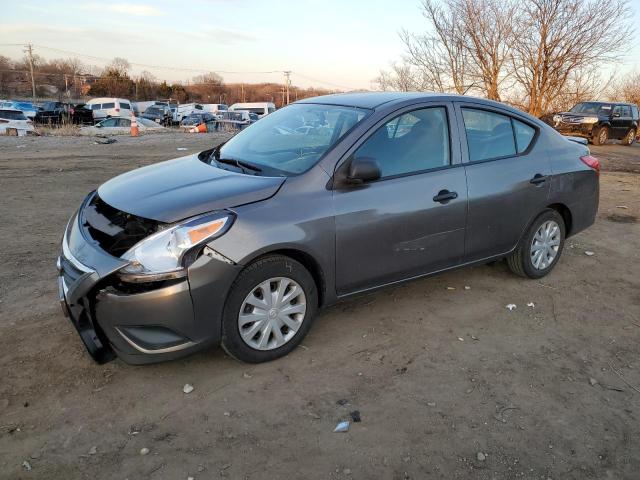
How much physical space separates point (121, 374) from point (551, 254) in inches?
154

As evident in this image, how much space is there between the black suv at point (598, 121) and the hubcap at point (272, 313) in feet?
60.9

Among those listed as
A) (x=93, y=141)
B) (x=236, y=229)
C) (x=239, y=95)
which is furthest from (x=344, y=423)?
(x=239, y=95)

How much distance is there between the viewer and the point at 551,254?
4.95 m

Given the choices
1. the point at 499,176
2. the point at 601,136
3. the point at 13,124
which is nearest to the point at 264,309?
the point at 499,176

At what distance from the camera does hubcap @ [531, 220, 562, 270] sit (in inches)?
187

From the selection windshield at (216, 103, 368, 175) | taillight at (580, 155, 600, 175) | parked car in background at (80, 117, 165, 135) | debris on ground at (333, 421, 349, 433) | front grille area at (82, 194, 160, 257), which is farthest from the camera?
parked car in background at (80, 117, 165, 135)

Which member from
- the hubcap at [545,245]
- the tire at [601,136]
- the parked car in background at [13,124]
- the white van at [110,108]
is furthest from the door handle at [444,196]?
the white van at [110,108]

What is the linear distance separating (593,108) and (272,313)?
68.4ft

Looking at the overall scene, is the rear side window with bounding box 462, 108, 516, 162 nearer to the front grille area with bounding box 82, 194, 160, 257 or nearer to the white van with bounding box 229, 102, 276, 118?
the front grille area with bounding box 82, 194, 160, 257

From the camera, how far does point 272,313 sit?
3.26m

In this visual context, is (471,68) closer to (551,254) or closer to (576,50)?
(576,50)

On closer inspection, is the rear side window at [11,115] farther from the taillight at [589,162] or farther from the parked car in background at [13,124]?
the taillight at [589,162]

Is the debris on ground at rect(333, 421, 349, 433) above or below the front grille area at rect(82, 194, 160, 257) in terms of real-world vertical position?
below

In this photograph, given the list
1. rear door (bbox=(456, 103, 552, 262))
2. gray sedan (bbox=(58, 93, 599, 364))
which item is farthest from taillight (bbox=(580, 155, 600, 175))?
rear door (bbox=(456, 103, 552, 262))
